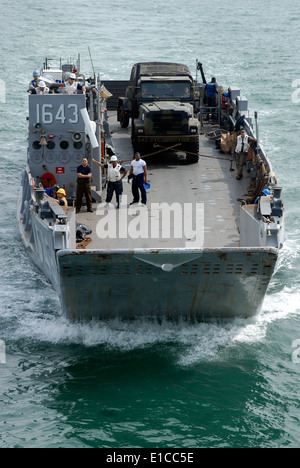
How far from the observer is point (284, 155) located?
2938 cm

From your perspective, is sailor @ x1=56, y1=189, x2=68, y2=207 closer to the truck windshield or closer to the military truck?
the military truck

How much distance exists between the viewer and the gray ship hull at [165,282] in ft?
44.8

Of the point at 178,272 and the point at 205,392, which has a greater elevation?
the point at 178,272

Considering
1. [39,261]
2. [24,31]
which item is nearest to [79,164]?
[39,261]

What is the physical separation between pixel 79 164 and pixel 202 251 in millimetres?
5568

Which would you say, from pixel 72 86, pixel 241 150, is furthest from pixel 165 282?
pixel 72 86

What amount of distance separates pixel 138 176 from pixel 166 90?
5.24m

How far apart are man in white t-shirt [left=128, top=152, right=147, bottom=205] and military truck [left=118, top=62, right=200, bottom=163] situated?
2.92 m

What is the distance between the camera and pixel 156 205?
702 inches

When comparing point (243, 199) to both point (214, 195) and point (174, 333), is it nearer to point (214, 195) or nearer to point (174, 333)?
point (214, 195)
